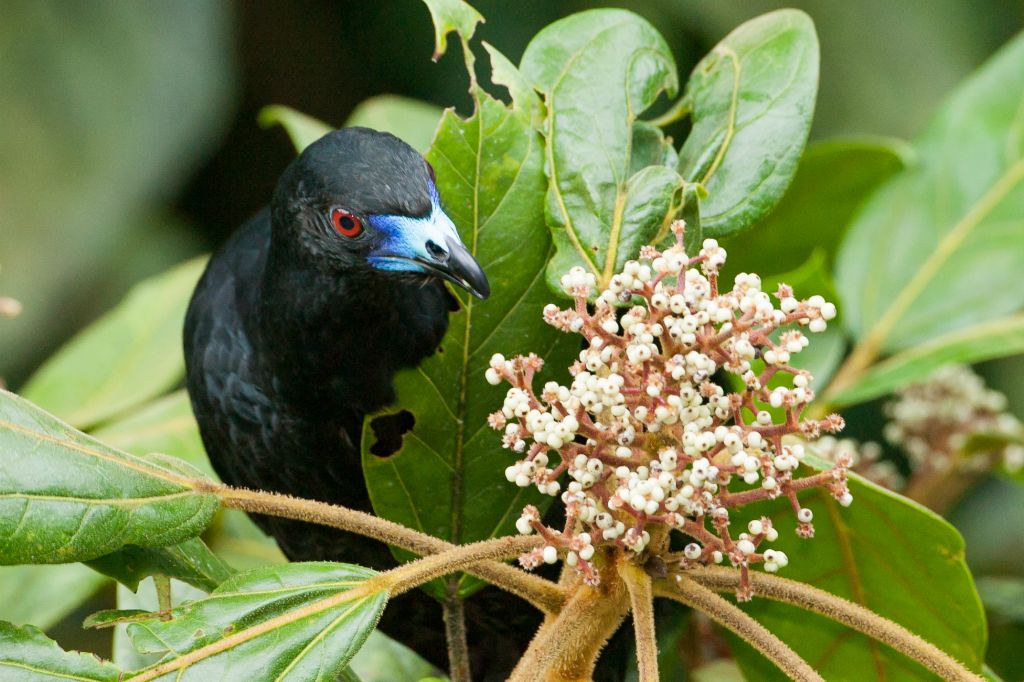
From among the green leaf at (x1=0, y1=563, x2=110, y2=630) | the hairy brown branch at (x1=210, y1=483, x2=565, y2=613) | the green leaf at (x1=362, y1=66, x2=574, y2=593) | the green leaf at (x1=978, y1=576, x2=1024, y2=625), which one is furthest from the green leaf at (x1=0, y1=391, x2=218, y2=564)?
the green leaf at (x1=978, y1=576, x2=1024, y2=625)

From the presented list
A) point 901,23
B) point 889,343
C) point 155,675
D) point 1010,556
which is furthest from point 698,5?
point 155,675

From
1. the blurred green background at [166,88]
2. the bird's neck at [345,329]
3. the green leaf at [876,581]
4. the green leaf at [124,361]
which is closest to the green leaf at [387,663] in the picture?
the bird's neck at [345,329]

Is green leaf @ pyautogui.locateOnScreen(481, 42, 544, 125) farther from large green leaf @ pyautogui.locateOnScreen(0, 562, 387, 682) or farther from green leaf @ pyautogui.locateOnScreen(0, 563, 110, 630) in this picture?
green leaf @ pyautogui.locateOnScreen(0, 563, 110, 630)

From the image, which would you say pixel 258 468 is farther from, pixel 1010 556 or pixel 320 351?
pixel 1010 556

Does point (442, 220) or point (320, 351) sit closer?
point (442, 220)

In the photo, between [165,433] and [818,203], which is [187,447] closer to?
[165,433]

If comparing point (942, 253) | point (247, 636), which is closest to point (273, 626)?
point (247, 636)
